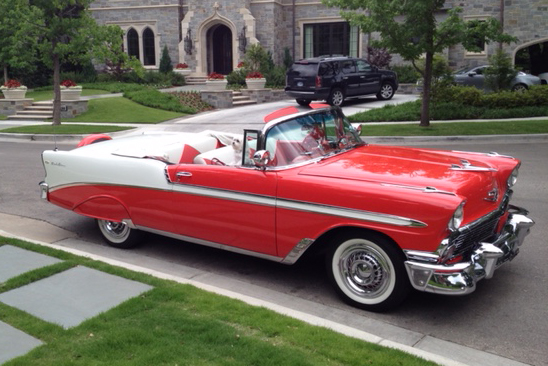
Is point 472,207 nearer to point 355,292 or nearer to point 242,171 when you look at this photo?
point 355,292

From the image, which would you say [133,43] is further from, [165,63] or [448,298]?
[448,298]

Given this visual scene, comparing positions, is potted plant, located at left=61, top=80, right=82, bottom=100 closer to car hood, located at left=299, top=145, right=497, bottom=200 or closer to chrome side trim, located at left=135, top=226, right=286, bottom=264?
chrome side trim, located at left=135, top=226, right=286, bottom=264

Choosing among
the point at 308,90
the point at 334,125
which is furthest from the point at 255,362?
the point at 308,90

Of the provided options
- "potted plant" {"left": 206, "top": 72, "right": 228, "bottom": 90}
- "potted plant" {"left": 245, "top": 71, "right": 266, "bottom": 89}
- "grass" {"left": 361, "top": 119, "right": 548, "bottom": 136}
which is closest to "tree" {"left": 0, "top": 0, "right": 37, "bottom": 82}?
"potted plant" {"left": 206, "top": 72, "right": 228, "bottom": 90}

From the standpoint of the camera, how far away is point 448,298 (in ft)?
17.2

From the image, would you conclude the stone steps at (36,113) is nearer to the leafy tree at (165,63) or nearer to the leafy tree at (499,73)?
the leafy tree at (165,63)

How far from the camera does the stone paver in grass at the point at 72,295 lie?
15.0ft

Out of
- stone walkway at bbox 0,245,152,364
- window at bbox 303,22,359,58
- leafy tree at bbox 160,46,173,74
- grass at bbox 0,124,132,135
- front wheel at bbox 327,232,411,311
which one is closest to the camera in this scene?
stone walkway at bbox 0,245,152,364

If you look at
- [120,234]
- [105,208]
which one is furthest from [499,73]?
[105,208]

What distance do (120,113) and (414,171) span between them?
62.4 feet

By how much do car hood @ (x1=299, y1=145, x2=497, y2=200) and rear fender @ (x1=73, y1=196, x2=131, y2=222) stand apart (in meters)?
2.32

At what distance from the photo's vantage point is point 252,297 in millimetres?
5086

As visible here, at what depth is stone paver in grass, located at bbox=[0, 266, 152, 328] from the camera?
4566 millimetres

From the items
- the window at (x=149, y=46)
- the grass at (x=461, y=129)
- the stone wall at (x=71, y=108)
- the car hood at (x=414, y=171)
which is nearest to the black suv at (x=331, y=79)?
the grass at (x=461, y=129)
